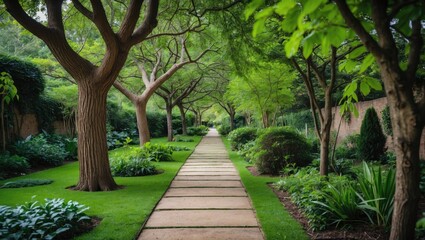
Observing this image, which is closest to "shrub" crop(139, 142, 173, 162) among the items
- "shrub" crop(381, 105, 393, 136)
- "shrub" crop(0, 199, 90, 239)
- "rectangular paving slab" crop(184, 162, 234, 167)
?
"rectangular paving slab" crop(184, 162, 234, 167)

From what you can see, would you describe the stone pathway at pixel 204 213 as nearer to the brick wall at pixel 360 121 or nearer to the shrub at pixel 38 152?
the shrub at pixel 38 152

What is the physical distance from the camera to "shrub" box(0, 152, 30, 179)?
9648mm

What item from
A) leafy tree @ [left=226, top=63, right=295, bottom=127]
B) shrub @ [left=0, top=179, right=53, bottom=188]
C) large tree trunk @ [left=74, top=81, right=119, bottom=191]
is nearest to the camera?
large tree trunk @ [left=74, top=81, right=119, bottom=191]

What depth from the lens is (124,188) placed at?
780 centimetres

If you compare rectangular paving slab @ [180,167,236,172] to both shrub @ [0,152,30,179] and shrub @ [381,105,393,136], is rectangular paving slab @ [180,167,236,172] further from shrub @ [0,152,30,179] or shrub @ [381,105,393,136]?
shrub @ [381,105,393,136]

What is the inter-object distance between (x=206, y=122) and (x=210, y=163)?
79.7 metres

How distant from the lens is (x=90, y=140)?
748cm

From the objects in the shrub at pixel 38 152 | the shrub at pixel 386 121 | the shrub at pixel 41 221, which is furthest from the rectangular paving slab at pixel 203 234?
the shrub at pixel 386 121

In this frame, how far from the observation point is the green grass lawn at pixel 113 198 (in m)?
4.62

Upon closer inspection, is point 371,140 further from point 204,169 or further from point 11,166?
point 11,166

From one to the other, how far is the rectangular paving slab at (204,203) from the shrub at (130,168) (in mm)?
3638

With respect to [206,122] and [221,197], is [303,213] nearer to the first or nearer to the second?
[221,197]

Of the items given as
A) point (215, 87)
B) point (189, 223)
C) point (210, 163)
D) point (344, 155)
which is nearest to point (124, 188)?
point (189, 223)

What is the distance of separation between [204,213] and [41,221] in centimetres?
245
